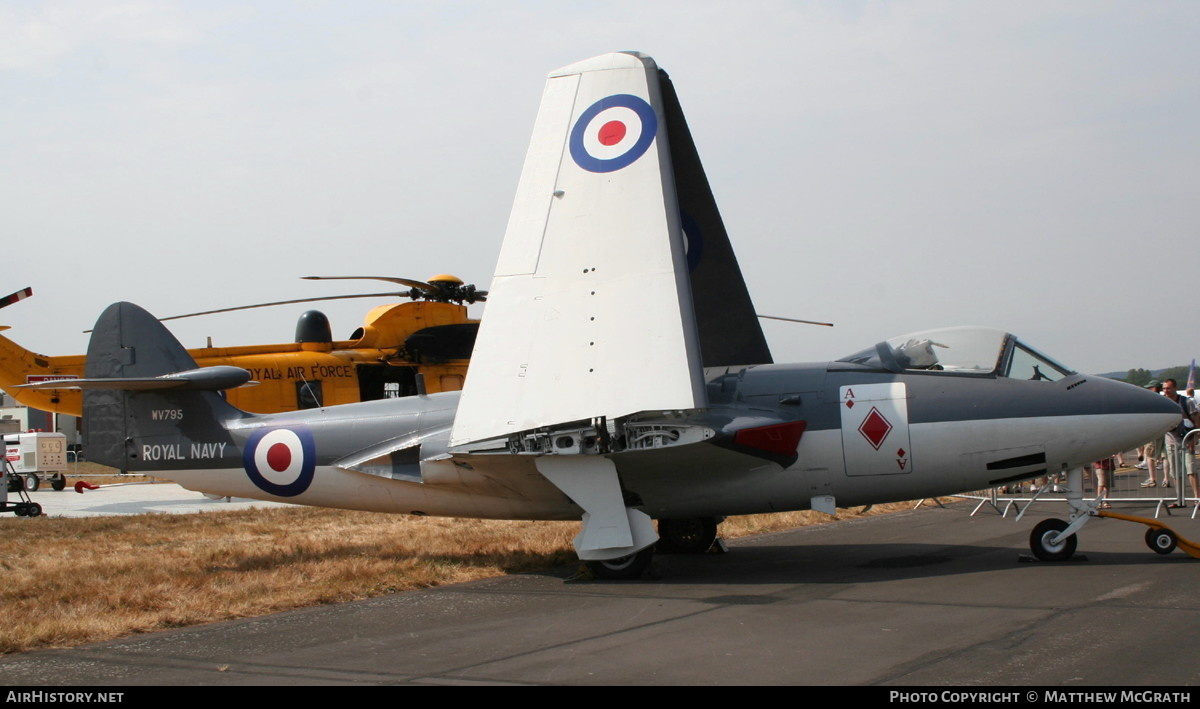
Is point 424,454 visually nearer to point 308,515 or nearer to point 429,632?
point 429,632

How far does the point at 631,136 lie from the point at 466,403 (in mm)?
3038

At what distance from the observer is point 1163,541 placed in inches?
375

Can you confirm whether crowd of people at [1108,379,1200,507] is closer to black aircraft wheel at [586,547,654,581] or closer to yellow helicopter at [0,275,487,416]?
black aircraft wheel at [586,547,654,581]

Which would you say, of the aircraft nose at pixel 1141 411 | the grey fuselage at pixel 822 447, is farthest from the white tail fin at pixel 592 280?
the aircraft nose at pixel 1141 411

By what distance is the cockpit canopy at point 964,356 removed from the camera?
9.71 metres

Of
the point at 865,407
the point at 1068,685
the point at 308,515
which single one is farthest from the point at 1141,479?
the point at 1068,685

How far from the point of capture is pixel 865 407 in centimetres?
959

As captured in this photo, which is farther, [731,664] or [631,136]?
[631,136]

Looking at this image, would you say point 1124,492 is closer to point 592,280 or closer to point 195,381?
point 592,280

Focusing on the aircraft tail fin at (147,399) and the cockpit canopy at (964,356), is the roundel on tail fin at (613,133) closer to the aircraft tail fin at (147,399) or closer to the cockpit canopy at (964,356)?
the cockpit canopy at (964,356)

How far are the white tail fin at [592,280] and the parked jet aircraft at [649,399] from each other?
19 millimetres

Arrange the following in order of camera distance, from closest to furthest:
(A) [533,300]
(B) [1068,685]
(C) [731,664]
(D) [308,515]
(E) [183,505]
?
(B) [1068,685], (C) [731,664], (A) [533,300], (D) [308,515], (E) [183,505]

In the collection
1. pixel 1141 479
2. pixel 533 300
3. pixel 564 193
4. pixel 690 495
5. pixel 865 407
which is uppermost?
pixel 564 193

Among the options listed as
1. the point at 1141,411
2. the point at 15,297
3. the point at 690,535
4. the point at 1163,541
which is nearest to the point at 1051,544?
the point at 1163,541
